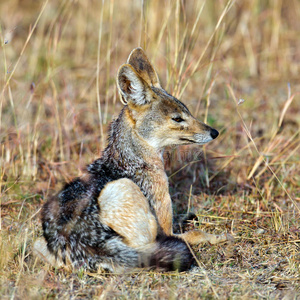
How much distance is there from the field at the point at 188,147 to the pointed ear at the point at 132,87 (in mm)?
718

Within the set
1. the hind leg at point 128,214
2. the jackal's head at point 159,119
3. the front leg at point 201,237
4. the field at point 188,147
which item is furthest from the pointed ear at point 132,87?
the front leg at point 201,237

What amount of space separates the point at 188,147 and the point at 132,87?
4.66 ft

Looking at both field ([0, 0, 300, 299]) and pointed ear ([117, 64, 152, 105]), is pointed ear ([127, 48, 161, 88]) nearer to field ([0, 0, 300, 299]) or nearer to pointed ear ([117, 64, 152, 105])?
field ([0, 0, 300, 299])

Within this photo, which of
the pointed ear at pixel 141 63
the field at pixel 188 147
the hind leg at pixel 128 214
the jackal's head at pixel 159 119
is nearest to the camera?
the field at pixel 188 147

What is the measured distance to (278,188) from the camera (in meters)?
6.11

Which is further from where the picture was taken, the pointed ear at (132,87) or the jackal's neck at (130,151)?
the jackal's neck at (130,151)

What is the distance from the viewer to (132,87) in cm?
483

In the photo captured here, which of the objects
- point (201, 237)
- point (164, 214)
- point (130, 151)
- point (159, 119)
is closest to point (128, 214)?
point (164, 214)

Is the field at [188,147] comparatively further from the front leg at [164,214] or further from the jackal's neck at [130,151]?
the jackal's neck at [130,151]

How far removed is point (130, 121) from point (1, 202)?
1.78m

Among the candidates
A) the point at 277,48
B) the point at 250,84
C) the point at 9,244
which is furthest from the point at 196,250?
the point at 277,48

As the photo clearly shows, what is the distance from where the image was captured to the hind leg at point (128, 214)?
4.30 meters

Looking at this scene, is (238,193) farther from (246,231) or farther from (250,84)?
(250,84)

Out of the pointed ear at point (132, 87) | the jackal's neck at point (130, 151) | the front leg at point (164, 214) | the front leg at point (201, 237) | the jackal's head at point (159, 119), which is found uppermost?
the pointed ear at point (132, 87)
